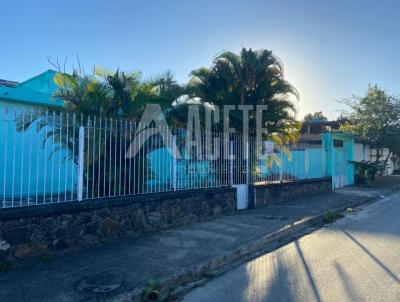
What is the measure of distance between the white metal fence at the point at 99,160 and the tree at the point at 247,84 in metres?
1.71

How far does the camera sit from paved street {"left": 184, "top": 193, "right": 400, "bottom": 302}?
4391 mm

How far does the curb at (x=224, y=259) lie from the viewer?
465 centimetres

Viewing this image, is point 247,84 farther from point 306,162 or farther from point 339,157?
point 339,157

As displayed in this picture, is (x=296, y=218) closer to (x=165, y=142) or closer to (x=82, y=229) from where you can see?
(x=165, y=142)

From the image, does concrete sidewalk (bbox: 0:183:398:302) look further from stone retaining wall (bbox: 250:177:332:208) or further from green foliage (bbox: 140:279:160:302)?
stone retaining wall (bbox: 250:177:332:208)

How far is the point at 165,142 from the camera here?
8.27 m

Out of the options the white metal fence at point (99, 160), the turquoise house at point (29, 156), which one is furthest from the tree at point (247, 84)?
the turquoise house at point (29, 156)

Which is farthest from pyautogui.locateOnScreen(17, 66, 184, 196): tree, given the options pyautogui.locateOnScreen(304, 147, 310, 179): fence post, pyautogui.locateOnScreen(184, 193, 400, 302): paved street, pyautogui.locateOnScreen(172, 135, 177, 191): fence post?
pyautogui.locateOnScreen(304, 147, 310, 179): fence post

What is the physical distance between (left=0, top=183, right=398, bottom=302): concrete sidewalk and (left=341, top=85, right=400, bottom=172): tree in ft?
46.6

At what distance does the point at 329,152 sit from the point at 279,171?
19.0 feet

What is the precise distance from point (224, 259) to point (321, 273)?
1.57m

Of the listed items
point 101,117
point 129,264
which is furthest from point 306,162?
point 129,264

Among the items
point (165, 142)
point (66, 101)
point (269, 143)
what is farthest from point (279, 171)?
point (66, 101)

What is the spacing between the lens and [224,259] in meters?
5.96
